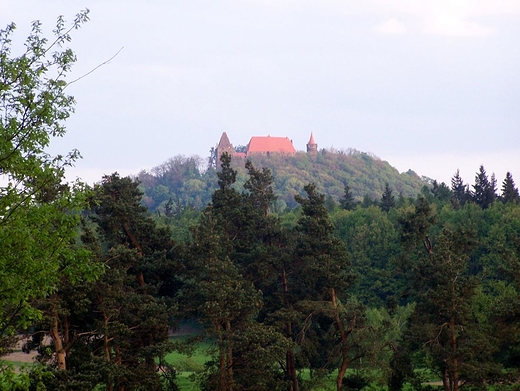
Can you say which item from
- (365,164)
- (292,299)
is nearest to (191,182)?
(365,164)

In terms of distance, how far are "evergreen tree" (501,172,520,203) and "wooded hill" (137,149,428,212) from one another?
84753mm

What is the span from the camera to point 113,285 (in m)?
25.5

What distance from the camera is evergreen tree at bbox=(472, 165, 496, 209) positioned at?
76312 millimetres

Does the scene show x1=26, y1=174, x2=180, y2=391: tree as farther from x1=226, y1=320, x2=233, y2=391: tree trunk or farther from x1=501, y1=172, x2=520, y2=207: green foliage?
x1=501, y1=172, x2=520, y2=207: green foliage

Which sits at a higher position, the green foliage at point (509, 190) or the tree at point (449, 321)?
the green foliage at point (509, 190)

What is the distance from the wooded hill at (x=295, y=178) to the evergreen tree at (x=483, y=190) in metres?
82.2

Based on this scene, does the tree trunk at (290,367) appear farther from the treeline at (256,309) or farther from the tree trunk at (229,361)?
the tree trunk at (229,361)

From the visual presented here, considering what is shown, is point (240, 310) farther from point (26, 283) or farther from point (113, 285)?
point (26, 283)

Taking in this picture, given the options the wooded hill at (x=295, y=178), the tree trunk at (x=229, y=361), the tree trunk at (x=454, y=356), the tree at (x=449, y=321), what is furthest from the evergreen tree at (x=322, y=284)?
the wooded hill at (x=295, y=178)

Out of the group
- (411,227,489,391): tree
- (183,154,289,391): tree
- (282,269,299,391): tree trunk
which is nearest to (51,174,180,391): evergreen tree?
(183,154,289,391): tree

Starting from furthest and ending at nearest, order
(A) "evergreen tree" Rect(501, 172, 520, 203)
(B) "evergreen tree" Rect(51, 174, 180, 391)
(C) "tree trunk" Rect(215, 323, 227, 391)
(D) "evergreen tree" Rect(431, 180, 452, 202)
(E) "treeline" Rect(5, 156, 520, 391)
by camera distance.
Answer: (D) "evergreen tree" Rect(431, 180, 452, 202)
(A) "evergreen tree" Rect(501, 172, 520, 203)
(C) "tree trunk" Rect(215, 323, 227, 391)
(E) "treeline" Rect(5, 156, 520, 391)
(B) "evergreen tree" Rect(51, 174, 180, 391)

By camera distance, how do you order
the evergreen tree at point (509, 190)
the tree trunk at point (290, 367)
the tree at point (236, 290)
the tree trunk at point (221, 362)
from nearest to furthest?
the tree trunk at point (221, 362), the tree at point (236, 290), the tree trunk at point (290, 367), the evergreen tree at point (509, 190)

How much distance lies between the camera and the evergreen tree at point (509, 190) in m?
73.9

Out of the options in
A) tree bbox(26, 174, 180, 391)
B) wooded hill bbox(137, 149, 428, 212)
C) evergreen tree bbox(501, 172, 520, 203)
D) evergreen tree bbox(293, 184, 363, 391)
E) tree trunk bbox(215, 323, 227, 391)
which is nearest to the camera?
tree bbox(26, 174, 180, 391)
